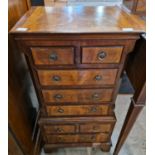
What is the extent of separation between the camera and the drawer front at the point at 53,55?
2.55ft

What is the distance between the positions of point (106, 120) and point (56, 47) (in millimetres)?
681

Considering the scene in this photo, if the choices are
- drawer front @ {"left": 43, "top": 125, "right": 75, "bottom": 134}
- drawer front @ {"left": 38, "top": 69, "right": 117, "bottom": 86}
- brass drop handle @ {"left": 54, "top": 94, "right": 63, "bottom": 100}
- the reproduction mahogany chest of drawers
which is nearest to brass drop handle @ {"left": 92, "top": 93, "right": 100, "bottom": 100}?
Answer: the reproduction mahogany chest of drawers

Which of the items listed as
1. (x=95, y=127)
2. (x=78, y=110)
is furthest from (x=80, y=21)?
(x=95, y=127)

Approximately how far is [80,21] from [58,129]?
0.83 metres

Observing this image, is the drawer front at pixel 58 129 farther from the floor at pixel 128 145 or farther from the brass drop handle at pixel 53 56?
the brass drop handle at pixel 53 56

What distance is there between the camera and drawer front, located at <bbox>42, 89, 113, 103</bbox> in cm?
97

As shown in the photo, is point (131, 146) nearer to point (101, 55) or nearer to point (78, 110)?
point (78, 110)

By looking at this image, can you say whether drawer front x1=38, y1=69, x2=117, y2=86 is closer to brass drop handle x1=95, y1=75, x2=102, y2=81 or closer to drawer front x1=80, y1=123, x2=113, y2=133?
brass drop handle x1=95, y1=75, x2=102, y2=81

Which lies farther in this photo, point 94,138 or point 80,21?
point 94,138

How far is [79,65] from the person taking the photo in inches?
33.0

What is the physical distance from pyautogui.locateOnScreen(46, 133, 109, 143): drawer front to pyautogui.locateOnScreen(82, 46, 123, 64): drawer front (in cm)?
72

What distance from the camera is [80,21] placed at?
834 mm
